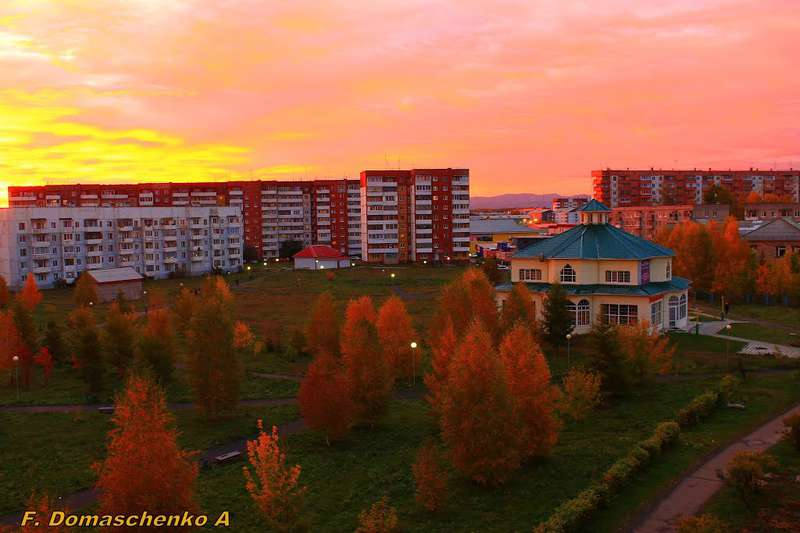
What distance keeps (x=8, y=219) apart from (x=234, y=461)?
240 ft

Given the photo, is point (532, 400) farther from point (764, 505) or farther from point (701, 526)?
point (701, 526)

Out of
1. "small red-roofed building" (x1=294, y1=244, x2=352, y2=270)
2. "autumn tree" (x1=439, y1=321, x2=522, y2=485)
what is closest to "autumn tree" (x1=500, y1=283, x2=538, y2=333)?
"autumn tree" (x1=439, y1=321, x2=522, y2=485)

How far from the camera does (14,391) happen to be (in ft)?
122

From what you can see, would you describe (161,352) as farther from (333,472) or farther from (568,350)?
(568,350)

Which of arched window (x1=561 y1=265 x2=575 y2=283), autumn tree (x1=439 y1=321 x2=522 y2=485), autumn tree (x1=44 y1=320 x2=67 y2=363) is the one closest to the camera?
autumn tree (x1=439 y1=321 x2=522 y2=485)

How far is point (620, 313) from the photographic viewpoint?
49594 millimetres

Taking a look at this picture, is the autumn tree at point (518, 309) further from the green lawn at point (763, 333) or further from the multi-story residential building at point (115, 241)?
the multi-story residential building at point (115, 241)

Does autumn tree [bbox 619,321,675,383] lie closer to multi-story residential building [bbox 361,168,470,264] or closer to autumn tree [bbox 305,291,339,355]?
autumn tree [bbox 305,291,339,355]

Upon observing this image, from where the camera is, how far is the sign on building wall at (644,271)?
4969 centimetres

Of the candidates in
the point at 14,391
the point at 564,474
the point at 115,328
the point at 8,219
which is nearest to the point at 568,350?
the point at 564,474

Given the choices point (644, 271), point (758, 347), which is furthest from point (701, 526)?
point (644, 271)

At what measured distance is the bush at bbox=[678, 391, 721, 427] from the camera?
27391 millimetres

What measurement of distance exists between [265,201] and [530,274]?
93974mm

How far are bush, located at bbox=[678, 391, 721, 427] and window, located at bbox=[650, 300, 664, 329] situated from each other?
1931cm
